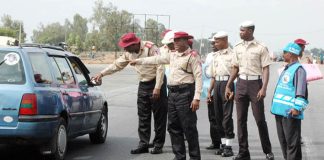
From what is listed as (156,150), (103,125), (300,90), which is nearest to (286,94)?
(300,90)

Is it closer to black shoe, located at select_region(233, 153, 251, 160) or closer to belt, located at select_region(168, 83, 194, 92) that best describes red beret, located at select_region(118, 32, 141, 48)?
belt, located at select_region(168, 83, 194, 92)

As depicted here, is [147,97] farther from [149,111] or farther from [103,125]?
[103,125]

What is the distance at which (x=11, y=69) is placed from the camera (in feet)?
25.0

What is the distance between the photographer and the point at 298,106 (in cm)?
708

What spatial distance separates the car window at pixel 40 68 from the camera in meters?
7.71

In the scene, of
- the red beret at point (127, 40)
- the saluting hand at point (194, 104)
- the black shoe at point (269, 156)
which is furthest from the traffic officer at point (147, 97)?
the black shoe at point (269, 156)

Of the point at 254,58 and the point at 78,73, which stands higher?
the point at 254,58

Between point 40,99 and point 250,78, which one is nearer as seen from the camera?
point 40,99

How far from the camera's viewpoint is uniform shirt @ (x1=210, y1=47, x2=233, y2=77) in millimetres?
9156

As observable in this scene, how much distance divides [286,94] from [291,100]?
0.10 meters

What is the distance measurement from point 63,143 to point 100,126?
2.07 meters

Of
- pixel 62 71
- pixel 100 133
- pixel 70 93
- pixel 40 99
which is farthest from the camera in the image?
pixel 100 133

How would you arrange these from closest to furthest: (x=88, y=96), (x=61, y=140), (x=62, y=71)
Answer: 1. (x=61, y=140)
2. (x=62, y=71)
3. (x=88, y=96)

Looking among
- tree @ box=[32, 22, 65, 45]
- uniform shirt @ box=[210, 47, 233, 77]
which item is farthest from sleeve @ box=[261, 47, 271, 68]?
tree @ box=[32, 22, 65, 45]
